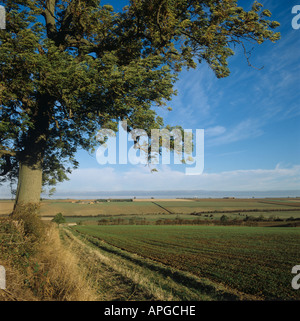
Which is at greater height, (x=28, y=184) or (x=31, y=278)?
(x=28, y=184)

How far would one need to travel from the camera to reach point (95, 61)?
9.52m

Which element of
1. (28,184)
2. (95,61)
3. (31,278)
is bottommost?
(31,278)

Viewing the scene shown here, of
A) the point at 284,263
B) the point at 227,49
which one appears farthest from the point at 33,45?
the point at 284,263

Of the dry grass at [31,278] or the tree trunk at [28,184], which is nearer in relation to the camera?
the dry grass at [31,278]

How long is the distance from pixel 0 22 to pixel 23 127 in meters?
4.45

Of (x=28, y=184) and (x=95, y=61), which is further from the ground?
(x=95, y=61)

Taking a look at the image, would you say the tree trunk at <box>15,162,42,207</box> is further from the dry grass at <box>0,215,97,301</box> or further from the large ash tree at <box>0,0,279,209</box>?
the dry grass at <box>0,215,97,301</box>

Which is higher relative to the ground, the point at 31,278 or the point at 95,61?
the point at 95,61

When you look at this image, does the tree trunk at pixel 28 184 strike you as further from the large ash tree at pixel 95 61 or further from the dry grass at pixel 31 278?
the dry grass at pixel 31 278

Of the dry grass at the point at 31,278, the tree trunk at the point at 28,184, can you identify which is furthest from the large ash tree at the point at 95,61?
the dry grass at the point at 31,278

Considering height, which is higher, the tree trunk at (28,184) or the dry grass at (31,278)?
the tree trunk at (28,184)

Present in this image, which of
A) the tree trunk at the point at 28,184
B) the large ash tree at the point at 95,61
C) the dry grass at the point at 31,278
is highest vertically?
the large ash tree at the point at 95,61

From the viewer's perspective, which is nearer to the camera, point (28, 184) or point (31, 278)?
point (31, 278)

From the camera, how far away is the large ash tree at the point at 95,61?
27.6 ft
